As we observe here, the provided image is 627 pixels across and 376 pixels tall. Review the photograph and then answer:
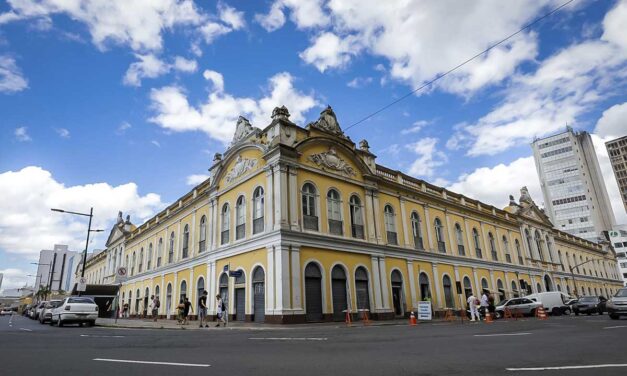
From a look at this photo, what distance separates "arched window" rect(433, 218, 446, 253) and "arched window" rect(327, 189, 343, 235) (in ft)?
35.0

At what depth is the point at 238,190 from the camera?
2305 centimetres

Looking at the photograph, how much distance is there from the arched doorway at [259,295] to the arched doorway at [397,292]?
28.7 ft

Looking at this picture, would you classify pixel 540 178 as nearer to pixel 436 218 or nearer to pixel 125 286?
pixel 436 218

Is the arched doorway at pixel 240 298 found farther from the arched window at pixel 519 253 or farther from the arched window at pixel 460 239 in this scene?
the arched window at pixel 519 253

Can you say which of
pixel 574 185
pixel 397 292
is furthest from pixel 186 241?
pixel 574 185

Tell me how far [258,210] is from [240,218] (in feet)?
6.65

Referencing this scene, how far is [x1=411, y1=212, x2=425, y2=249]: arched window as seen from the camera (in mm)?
27289

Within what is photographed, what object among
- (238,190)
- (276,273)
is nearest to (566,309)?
(276,273)

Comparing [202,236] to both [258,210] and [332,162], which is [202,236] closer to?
[258,210]

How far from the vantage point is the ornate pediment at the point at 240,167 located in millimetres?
22234

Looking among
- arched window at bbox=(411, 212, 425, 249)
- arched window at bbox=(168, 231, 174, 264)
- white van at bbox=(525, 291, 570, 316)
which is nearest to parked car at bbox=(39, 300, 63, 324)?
arched window at bbox=(168, 231, 174, 264)

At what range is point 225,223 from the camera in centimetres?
2409

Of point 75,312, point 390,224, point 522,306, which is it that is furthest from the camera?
point 522,306

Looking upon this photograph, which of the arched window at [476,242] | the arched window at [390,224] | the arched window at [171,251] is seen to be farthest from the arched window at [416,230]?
the arched window at [171,251]
